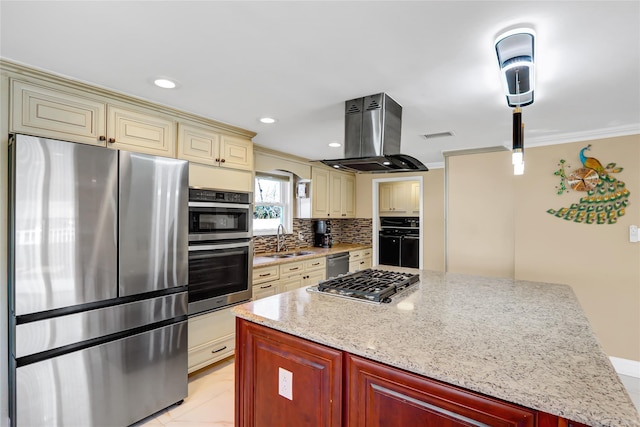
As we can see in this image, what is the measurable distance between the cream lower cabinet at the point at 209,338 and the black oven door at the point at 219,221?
655 mm

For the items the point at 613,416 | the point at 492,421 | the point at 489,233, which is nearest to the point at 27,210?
the point at 492,421

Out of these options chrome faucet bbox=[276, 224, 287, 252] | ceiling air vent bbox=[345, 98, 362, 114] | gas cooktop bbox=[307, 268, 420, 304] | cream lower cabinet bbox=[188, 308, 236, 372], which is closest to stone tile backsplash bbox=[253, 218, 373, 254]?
chrome faucet bbox=[276, 224, 287, 252]

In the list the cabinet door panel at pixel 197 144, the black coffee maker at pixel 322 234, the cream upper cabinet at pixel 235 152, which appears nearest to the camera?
the cabinet door panel at pixel 197 144

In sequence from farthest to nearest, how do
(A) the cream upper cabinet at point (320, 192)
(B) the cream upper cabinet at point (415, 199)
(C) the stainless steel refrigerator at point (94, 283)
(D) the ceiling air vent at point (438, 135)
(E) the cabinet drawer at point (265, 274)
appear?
(B) the cream upper cabinet at point (415, 199), (A) the cream upper cabinet at point (320, 192), (E) the cabinet drawer at point (265, 274), (D) the ceiling air vent at point (438, 135), (C) the stainless steel refrigerator at point (94, 283)

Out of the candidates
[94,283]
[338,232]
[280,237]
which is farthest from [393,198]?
[94,283]

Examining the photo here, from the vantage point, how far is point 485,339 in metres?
1.25

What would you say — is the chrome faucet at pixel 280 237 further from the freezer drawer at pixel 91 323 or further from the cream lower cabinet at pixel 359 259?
the freezer drawer at pixel 91 323

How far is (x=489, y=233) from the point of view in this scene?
372cm

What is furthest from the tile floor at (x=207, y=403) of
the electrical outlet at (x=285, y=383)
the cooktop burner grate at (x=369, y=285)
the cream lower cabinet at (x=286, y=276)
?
the cooktop burner grate at (x=369, y=285)

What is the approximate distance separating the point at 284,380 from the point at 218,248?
149 cm

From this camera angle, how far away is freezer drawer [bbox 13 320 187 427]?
5.49 feet

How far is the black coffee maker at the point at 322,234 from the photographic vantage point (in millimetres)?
5023

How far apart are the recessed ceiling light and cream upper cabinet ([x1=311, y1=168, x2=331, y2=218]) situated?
2803 mm

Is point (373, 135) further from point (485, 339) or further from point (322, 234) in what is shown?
point (322, 234)
